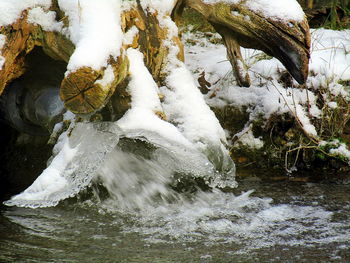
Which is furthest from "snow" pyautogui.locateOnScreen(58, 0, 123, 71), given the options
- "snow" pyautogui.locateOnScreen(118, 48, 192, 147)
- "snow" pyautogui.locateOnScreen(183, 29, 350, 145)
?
"snow" pyautogui.locateOnScreen(183, 29, 350, 145)

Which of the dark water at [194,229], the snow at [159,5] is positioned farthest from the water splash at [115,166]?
the snow at [159,5]

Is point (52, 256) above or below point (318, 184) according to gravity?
above

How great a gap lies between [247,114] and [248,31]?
1.01 metres

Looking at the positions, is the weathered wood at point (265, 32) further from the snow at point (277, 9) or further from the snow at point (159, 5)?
the snow at point (159, 5)

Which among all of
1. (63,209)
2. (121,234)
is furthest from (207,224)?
(63,209)

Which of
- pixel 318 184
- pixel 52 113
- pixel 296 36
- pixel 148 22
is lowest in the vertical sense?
pixel 318 184

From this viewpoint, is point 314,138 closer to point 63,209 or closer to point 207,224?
point 207,224

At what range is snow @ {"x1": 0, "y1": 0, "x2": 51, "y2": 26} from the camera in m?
3.50

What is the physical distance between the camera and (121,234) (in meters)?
3.09

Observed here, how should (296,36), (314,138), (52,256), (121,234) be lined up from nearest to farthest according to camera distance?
(52,256)
(121,234)
(296,36)
(314,138)

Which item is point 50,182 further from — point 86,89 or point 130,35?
point 130,35

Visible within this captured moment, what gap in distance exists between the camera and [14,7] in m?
3.55

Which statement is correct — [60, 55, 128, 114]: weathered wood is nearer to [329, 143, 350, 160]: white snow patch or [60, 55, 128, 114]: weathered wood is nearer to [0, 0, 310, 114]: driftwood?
[0, 0, 310, 114]: driftwood

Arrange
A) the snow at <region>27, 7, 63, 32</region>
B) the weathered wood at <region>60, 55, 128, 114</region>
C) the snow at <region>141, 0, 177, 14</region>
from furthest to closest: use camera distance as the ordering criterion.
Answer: the snow at <region>141, 0, 177, 14</region> < the snow at <region>27, 7, 63, 32</region> < the weathered wood at <region>60, 55, 128, 114</region>
